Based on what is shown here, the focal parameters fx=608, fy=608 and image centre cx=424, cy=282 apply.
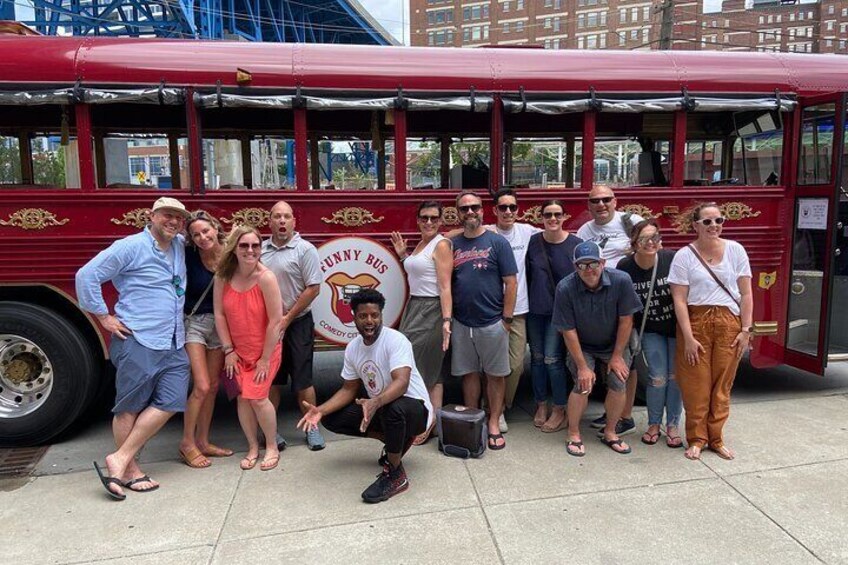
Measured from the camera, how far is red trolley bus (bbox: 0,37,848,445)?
421cm

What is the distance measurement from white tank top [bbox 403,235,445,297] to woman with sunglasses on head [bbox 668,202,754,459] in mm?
1521

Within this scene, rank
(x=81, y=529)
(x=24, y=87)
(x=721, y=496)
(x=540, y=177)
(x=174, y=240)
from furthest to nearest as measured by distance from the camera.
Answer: (x=540, y=177) < (x=24, y=87) < (x=174, y=240) < (x=721, y=496) < (x=81, y=529)

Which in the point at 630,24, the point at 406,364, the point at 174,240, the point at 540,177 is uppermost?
the point at 630,24

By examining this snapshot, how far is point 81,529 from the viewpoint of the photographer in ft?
10.5

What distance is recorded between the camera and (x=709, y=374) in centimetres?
392

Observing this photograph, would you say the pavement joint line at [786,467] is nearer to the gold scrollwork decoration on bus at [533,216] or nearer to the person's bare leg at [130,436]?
the gold scrollwork decoration on bus at [533,216]

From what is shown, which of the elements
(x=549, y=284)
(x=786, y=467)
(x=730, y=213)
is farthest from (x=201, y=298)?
(x=730, y=213)

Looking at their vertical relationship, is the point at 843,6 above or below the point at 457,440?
above

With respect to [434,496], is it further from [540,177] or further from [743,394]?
[743,394]

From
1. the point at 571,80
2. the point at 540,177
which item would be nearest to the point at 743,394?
the point at 540,177

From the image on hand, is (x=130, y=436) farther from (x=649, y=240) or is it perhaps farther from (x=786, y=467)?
(x=786, y=467)

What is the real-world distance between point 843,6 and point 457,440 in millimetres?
98588

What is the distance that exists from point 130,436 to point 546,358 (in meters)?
2.74

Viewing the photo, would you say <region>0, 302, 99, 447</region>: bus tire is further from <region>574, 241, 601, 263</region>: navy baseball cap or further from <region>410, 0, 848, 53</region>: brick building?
<region>410, 0, 848, 53</region>: brick building
